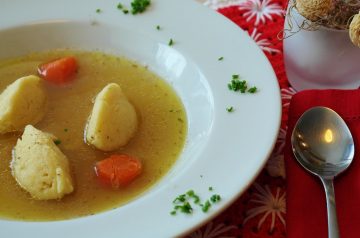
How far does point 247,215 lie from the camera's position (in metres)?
1.61

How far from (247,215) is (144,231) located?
0.39 metres

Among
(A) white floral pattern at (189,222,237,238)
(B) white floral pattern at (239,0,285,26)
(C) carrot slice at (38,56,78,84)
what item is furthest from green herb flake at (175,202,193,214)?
(B) white floral pattern at (239,0,285,26)

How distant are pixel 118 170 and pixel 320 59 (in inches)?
33.0

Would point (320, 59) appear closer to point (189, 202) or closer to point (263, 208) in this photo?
point (263, 208)

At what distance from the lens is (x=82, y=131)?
6.21ft

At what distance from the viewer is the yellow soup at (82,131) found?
1.64 m

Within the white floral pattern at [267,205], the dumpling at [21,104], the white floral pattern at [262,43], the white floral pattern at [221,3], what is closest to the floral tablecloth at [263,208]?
the white floral pattern at [267,205]

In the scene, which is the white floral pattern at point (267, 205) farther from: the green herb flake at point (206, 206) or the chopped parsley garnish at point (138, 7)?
the chopped parsley garnish at point (138, 7)

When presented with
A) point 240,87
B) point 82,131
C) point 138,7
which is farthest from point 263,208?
point 138,7

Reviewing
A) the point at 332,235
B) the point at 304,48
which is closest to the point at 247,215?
the point at 332,235

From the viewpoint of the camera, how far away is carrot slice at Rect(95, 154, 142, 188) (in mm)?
1709

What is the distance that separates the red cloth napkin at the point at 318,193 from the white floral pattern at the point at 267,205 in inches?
1.9

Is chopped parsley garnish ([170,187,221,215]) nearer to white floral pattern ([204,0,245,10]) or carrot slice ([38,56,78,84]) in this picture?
carrot slice ([38,56,78,84])

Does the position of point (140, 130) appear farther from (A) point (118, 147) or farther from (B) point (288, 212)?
(B) point (288, 212)
